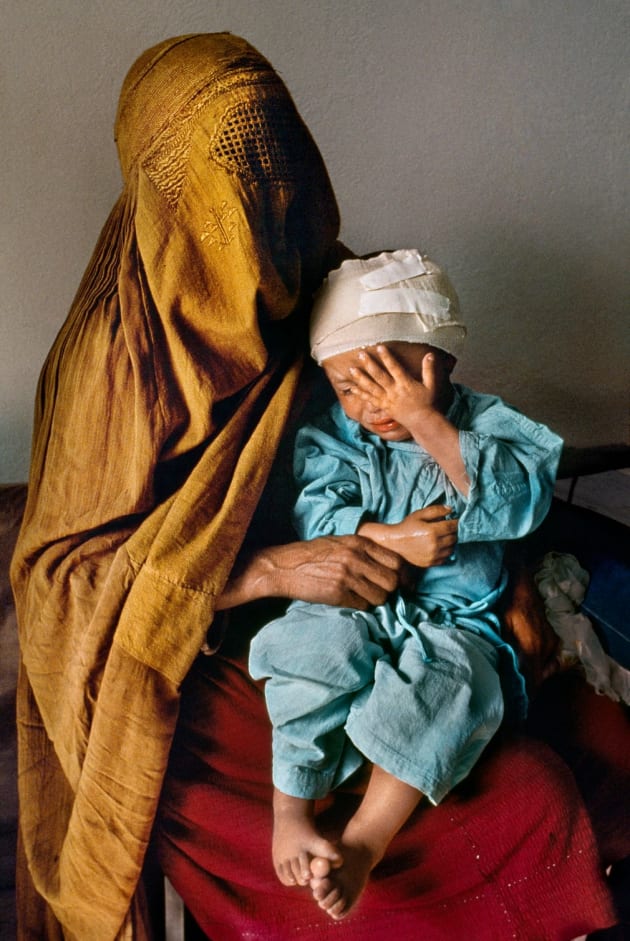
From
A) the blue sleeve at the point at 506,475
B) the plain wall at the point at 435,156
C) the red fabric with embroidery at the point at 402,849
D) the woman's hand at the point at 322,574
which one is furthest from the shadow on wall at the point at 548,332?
the red fabric with embroidery at the point at 402,849

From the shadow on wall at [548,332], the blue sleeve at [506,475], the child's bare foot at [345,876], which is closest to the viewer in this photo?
the child's bare foot at [345,876]

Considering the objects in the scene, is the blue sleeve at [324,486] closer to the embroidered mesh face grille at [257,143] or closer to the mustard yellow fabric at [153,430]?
the mustard yellow fabric at [153,430]

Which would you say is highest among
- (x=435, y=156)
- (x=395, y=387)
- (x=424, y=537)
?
(x=435, y=156)

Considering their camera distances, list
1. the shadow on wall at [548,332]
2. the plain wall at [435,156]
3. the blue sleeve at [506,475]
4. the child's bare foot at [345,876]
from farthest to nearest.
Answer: the shadow on wall at [548,332] → the plain wall at [435,156] → the blue sleeve at [506,475] → the child's bare foot at [345,876]

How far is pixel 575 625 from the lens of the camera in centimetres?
111

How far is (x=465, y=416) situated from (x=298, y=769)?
0.42 meters

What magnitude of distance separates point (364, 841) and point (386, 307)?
52 centimetres

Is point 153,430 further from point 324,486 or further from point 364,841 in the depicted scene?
point 364,841

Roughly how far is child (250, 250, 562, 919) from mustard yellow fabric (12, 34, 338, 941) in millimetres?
80

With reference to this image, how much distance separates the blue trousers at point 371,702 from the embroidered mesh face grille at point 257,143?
48 centimetres

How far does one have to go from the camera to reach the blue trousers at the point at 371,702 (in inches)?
31.4

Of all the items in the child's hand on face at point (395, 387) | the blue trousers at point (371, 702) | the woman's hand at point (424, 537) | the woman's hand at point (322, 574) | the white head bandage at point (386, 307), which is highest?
the white head bandage at point (386, 307)

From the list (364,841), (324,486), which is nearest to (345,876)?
(364,841)

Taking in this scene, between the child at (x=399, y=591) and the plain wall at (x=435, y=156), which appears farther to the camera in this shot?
the plain wall at (x=435, y=156)
